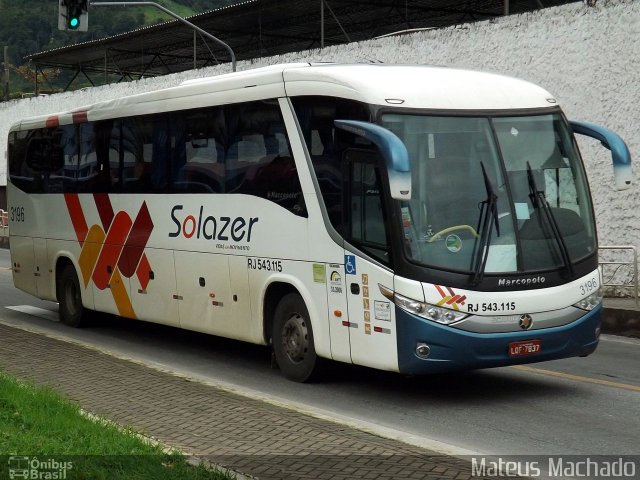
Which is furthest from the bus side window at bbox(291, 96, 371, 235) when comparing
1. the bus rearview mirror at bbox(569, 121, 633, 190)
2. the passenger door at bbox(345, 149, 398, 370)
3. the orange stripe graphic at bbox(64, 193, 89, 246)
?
the orange stripe graphic at bbox(64, 193, 89, 246)

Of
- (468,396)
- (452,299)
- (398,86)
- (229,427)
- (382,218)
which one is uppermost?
(398,86)

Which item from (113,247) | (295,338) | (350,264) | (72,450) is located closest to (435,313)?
(350,264)

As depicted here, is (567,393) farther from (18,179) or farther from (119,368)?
(18,179)

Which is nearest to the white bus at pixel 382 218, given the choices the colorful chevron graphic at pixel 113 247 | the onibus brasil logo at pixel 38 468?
the colorful chevron graphic at pixel 113 247

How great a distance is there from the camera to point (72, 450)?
22.4ft

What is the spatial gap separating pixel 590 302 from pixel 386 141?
2.46 meters

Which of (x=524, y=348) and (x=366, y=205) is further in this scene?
(x=366, y=205)

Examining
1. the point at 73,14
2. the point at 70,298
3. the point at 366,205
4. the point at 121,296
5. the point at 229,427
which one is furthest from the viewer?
the point at 73,14

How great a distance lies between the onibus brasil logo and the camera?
243 inches

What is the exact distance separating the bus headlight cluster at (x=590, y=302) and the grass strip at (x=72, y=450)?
429cm

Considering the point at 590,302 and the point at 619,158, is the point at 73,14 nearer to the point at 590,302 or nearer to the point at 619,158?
the point at 619,158

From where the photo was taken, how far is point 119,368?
35.9 feet

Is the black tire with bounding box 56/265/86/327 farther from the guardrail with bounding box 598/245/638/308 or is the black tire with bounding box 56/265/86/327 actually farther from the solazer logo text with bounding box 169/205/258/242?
the guardrail with bounding box 598/245/638/308

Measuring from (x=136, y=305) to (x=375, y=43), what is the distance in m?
12.0
